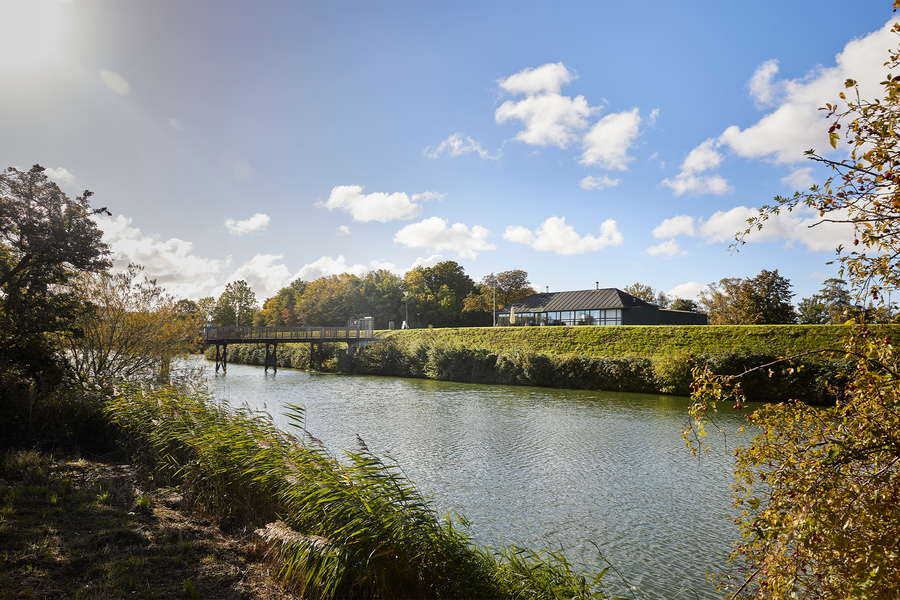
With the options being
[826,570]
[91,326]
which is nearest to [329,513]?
[826,570]

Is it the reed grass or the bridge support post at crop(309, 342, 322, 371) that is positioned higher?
the reed grass

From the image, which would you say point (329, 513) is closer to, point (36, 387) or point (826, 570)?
point (826, 570)

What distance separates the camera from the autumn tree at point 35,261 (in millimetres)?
8055

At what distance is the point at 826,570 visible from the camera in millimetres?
2562

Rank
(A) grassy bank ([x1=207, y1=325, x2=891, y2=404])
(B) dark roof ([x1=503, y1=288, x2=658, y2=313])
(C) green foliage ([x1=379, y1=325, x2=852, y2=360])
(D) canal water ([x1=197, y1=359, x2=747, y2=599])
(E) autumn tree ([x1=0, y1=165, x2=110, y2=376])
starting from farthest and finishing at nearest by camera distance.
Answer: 1. (B) dark roof ([x1=503, y1=288, x2=658, y2=313])
2. (C) green foliage ([x1=379, y1=325, x2=852, y2=360])
3. (A) grassy bank ([x1=207, y1=325, x2=891, y2=404])
4. (E) autumn tree ([x1=0, y1=165, x2=110, y2=376])
5. (D) canal water ([x1=197, y1=359, x2=747, y2=599])

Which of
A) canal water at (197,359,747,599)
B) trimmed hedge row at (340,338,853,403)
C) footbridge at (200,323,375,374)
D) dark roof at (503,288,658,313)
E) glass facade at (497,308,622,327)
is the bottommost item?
canal water at (197,359,747,599)

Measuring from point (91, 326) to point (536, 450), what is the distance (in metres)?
12.2

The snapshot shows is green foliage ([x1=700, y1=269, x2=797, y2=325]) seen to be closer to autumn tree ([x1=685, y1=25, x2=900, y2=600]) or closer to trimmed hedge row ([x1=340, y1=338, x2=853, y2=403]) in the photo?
trimmed hedge row ([x1=340, y1=338, x2=853, y2=403])

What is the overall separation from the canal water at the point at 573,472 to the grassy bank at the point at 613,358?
2.88 m

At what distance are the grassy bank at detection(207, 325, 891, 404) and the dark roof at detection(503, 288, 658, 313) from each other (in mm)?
9103

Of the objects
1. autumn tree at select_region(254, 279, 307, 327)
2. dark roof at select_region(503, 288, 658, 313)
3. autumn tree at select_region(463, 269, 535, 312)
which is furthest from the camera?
autumn tree at select_region(254, 279, 307, 327)

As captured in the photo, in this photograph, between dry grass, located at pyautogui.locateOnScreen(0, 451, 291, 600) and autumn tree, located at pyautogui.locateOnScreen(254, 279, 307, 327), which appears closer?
dry grass, located at pyautogui.locateOnScreen(0, 451, 291, 600)

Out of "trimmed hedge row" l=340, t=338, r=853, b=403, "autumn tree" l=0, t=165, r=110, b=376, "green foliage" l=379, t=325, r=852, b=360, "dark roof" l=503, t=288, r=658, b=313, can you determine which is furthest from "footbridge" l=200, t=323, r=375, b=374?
"autumn tree" l=0, t=165, r=110, b=376

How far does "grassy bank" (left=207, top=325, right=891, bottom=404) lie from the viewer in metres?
22.3
